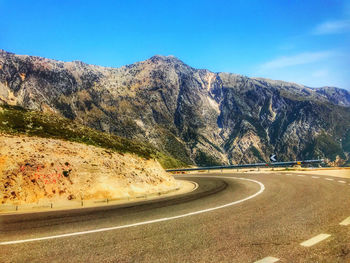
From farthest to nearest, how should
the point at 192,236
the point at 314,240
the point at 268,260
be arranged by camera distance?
the point at 192,236, the point at 314,240, the point at 268,260

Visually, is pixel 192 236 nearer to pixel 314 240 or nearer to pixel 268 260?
pixel 268 260

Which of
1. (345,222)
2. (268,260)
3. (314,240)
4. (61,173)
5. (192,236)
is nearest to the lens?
(268,260)

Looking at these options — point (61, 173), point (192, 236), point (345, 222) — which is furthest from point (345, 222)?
point (61, 173)

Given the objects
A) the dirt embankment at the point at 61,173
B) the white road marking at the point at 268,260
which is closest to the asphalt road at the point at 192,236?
the white road marking at the point at 268,260

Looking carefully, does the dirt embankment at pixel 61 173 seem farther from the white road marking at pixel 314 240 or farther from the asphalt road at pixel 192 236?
the white road marking at pixel 314 240

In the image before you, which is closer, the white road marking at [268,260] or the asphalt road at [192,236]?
the white road marking at [268,260]

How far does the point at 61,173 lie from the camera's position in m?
16.4

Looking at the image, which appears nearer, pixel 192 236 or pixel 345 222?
pixel 192 236

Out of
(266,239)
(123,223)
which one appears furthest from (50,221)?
(266,239)

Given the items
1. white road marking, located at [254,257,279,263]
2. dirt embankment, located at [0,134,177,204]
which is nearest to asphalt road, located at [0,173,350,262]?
white road marking, located at [254,257,279,263]

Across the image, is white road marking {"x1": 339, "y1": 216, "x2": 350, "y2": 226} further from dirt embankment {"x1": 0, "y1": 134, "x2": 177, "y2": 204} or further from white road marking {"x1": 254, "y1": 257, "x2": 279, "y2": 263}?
dirt embankment {"x1": 0, "y1": 134, "x2": 177, "y2": 204}

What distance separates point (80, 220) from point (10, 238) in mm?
2323

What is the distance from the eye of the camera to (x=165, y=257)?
468 cm

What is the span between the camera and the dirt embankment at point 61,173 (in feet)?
47.9
